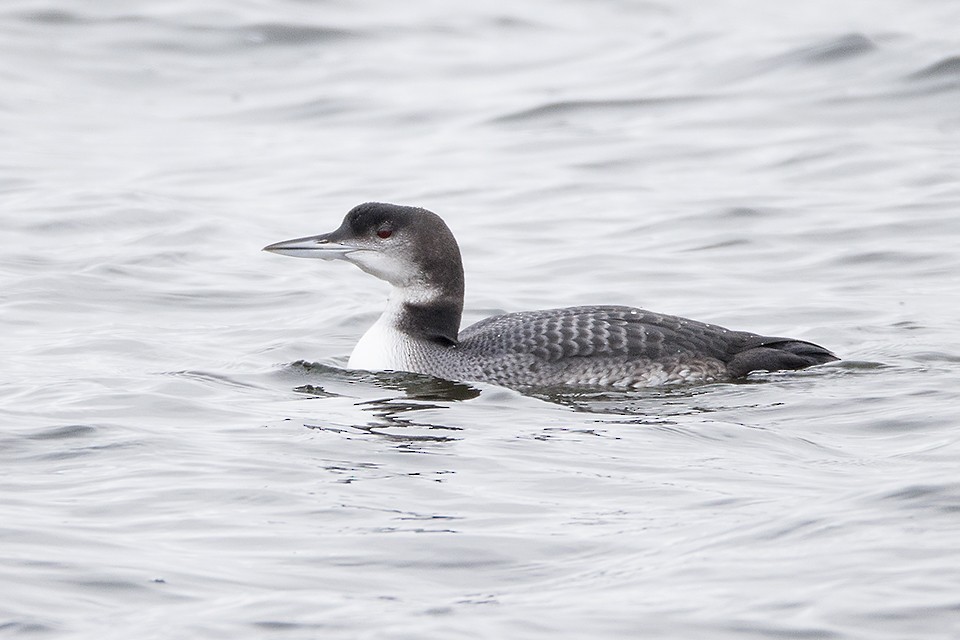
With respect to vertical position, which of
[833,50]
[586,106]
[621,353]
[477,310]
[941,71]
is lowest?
[477,310]

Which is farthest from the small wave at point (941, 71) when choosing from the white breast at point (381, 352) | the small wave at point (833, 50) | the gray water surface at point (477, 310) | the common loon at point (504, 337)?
the white breast at point (381, 352)

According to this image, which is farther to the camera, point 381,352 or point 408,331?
point 408,331

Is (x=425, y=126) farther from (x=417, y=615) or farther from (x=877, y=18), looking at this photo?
(x=417, y=615)

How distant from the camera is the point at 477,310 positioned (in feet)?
33.1

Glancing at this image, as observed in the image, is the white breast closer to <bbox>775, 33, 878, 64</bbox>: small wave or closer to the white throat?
the white throat

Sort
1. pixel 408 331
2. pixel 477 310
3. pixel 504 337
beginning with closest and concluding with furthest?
1. pixel 504 337
2. pixel 408 331
3. pixel 477 310

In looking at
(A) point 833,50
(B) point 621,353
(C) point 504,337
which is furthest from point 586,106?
(B) point 621,353

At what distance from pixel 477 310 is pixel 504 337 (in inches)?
75.1

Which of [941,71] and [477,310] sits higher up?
[941,71]

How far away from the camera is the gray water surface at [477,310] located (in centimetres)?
527

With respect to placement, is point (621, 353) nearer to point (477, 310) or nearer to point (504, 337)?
point (504, 337)

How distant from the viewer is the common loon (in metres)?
7.98

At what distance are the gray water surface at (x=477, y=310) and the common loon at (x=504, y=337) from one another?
14 centimetres

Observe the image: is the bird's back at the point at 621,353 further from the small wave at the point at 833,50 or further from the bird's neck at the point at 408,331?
the small wave at the point at 833,50
